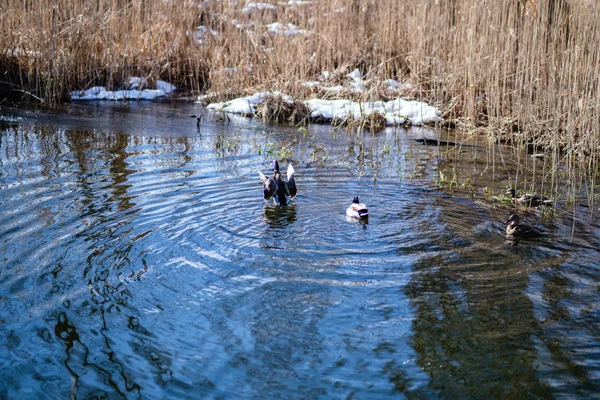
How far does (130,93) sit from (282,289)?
1052 centimetres

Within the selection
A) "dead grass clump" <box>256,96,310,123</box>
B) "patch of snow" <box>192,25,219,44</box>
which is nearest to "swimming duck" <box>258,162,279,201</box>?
"dead grass clump" <box>256,96,310,123</box>

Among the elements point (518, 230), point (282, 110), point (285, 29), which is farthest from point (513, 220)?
point (285, 29)

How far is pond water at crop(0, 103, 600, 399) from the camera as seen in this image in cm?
351

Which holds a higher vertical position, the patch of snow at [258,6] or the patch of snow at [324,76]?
the patch of snow at [258,6]

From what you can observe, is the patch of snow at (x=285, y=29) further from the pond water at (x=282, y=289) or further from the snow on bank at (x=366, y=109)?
the pond water at (x=282, y=289)

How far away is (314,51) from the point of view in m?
13.9

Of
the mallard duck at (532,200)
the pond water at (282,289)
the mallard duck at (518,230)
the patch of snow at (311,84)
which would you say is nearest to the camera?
the pond water at (282,289)

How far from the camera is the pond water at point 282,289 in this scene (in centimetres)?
351

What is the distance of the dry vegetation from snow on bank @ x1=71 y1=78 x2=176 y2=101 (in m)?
0.21

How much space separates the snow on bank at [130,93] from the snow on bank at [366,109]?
2.58m

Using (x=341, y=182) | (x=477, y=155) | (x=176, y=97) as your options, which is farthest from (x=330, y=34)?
(x=341, y=182)

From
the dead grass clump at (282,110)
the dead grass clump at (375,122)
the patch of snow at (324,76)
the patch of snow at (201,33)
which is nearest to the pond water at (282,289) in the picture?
the dead grass clump at (375,122)

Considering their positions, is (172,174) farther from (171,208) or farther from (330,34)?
(330,34)

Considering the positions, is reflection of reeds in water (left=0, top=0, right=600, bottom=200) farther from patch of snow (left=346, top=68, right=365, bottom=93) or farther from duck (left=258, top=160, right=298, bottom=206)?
duck (left=258, top=160, right=298, bottom=206)
